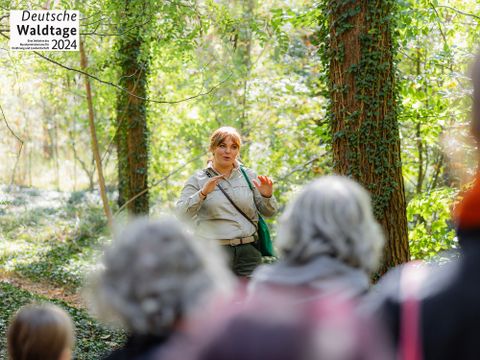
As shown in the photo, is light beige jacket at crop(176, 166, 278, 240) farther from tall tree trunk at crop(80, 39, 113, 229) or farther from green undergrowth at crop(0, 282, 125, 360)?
tall tree trunk at crop(80, 39, 113, 229)

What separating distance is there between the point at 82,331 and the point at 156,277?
6.37 meters

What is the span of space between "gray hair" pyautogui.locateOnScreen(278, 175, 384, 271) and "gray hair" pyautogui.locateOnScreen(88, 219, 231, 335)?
10.4 inches

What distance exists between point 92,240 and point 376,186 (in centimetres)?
1219

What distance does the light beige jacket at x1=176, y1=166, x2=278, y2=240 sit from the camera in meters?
5.24

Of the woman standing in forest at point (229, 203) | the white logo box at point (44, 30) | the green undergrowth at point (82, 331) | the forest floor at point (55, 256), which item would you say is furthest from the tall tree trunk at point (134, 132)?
the woman standing in forest at point (229, 203)

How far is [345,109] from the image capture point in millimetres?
5586

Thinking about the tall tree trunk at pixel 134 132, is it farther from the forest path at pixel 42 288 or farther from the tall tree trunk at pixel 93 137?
the forest path at pixel 42 288

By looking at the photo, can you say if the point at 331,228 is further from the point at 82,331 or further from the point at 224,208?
the point at 82,331

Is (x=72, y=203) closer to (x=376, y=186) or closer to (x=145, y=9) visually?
(x=145, y=9)

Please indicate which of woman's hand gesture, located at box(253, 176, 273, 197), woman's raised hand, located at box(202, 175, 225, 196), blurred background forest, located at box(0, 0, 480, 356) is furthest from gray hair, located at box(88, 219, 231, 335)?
blurred background forest, located at box(0, 0, 480, 356)

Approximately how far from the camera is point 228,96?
16.3 metres

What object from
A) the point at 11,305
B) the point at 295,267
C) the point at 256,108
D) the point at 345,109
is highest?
the point at 256,108

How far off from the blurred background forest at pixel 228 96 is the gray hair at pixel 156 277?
4331 millimetres

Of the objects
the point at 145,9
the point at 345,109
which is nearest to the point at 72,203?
the point at 145,9
